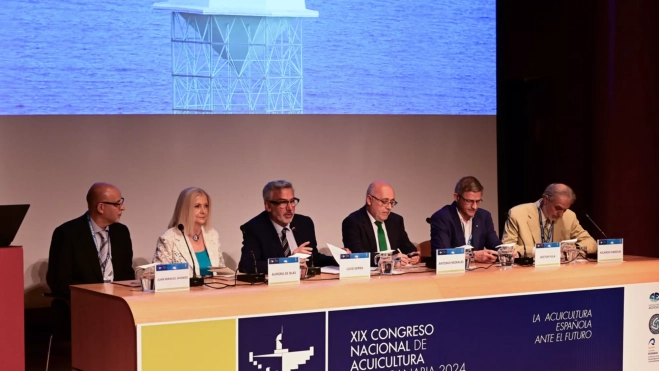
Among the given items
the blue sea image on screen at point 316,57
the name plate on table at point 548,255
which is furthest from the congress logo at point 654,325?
the blue sea image on screen at point 316,57

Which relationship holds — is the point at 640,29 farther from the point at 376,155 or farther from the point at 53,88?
the point at 53,88

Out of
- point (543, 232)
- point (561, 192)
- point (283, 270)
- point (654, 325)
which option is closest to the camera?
point (283, 270)

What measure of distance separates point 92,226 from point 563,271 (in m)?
2.51

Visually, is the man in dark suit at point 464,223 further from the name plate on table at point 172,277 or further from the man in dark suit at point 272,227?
the name plate on table at point 172,277

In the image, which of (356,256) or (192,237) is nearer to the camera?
(356,256)

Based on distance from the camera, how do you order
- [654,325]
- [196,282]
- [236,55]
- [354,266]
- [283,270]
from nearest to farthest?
[196,282]
[283,270]
[354,266]
[654,325]
[236,55]

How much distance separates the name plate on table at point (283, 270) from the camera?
3580 mm

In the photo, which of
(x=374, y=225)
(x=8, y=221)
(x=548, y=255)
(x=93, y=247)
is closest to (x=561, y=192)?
(x=548, y=255)

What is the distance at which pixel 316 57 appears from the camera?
19.6 feet

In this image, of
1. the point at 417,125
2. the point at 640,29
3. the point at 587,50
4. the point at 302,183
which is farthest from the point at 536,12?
the point at 302,183

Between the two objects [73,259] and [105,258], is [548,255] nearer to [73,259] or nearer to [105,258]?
[105,258]

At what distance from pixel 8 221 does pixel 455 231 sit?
2.43 metres

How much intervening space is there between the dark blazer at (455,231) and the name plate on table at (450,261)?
702 mm

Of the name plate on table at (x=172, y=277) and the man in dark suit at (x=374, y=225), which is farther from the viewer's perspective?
the man in dark suit at (x=374, y=225)
